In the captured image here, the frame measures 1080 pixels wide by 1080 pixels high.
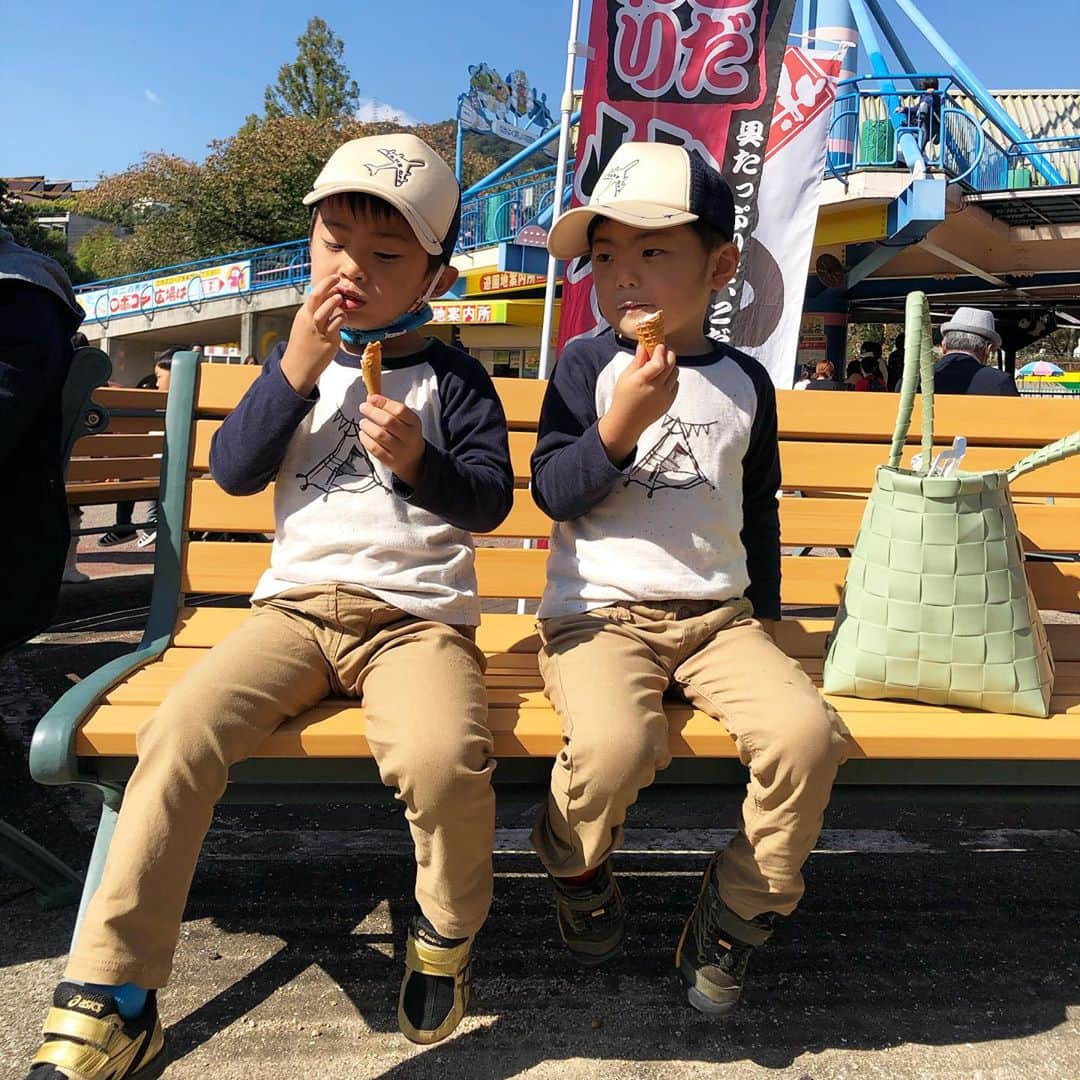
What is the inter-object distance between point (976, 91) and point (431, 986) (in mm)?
15099

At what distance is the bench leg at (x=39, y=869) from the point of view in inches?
86.0

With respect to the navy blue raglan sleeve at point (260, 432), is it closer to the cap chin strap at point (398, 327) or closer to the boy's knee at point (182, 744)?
the cap chin strap at point (398, 327)

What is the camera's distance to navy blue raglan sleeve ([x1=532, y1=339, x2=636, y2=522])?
6.26ft

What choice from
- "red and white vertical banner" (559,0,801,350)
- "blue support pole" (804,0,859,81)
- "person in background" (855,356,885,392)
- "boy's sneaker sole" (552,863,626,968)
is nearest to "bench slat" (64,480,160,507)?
"red and white vertical banner" (559,0,801,350)

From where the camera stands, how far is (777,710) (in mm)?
1739

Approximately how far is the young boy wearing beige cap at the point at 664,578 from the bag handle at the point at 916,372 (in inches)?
10.4

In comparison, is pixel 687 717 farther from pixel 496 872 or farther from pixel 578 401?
pixel 496 872

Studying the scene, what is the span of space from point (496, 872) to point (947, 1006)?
101 cm

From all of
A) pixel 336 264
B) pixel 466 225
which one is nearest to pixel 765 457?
pixel 336 264

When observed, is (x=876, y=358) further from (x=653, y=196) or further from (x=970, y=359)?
(x=653, y=196)

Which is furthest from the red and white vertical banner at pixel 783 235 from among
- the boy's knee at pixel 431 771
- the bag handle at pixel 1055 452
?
the boy's knee at pixel 431 771

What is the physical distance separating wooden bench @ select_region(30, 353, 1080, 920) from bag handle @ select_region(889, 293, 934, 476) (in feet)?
1.65

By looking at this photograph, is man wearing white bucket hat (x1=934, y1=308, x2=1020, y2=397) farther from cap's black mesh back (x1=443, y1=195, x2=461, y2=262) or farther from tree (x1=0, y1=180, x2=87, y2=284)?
tree (x1=0, y1=180, x2=87, y2=284)

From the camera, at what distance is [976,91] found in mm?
13898
